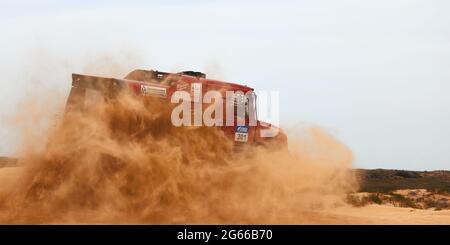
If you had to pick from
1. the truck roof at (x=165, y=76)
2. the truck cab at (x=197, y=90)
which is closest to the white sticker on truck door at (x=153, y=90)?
the truck cab at (x=197, y=90)

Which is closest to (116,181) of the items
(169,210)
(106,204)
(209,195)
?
(106,204)

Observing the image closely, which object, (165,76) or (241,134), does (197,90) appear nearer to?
(165,76)

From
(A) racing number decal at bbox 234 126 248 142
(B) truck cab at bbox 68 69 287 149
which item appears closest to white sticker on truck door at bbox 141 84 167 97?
(B) truck cab at bbox 68 69 287 149

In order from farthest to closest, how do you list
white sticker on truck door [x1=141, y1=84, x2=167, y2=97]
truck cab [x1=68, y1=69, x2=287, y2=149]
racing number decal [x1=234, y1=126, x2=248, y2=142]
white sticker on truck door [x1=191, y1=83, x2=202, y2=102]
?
racing number decal [x1=234, y1=126, x2=248, y2=142], white sticker on truck door [x1=191, y1=83, x2=202, y2=102], white sticker on truck door [x1=141, y1=84, x2=167, y2=97], truck cab [x1=68, y1=69, x2=287, y2=149]

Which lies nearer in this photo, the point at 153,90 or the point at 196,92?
the point at 153,90

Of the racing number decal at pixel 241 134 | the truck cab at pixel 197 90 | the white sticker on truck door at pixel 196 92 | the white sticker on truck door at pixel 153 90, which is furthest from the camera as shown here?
the racing number decal at pixel 241 134

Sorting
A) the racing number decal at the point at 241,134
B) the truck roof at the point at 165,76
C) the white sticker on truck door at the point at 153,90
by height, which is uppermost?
the truck roof at the point at 165,76

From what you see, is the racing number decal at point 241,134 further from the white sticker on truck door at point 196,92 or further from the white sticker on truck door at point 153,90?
the white sticker on truck door at point 153,90

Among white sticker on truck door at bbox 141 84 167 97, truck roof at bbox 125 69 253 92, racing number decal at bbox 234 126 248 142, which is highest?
truck roof at bbox 125 69 253 92

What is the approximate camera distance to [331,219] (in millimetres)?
13742

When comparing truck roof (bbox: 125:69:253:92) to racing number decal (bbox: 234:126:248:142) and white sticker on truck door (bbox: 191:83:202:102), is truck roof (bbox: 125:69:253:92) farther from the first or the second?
racing number decal (bbox: 234:126:248:142)

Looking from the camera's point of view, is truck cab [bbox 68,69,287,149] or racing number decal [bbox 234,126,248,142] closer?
truck cab [bbox 68,69,287,149]

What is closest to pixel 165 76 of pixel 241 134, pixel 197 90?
pixel 197 90

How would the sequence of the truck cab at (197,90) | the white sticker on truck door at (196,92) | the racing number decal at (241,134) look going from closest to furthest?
the truck cab at (197,90) < the white sticker on truck door at (196,92) < the racing number decal at (241,134)
